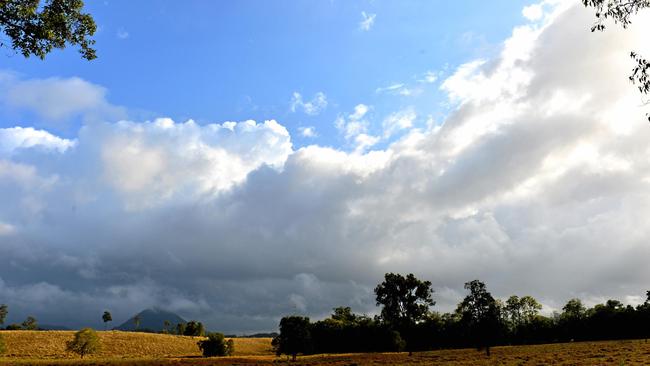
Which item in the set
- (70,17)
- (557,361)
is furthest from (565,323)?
(70,17)

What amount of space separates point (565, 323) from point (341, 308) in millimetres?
75156

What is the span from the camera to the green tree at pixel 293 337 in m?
79.9

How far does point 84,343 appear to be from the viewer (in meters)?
104

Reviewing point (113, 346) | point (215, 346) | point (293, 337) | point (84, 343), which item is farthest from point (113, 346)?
point (293, 337)

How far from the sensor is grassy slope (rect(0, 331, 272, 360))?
114812 millimetres

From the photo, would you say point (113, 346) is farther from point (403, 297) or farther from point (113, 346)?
point (403, 297)

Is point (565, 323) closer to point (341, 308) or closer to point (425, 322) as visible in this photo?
point (425, 322)

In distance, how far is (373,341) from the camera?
122m

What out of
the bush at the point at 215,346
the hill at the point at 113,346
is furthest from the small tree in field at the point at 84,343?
the bush at the point at 215,346

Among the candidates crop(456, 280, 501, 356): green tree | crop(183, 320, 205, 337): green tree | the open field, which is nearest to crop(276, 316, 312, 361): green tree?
crop(456, 280, 501, 356): green tree

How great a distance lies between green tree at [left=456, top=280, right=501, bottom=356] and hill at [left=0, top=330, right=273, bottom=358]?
241ft

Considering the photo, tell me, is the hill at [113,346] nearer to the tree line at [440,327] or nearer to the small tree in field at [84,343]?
the small tree in field at [84,343]

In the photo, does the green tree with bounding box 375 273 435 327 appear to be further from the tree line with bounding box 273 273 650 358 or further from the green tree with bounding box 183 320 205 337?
the green tree with bounding box 183 320 205 337

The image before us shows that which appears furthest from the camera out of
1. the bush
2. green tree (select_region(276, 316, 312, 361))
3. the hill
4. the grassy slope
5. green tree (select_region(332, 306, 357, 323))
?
green tree (select_region(332, 306, 357, 323))
